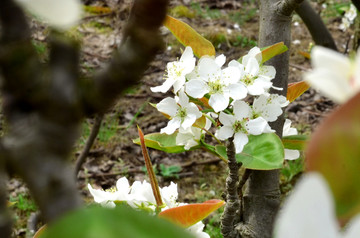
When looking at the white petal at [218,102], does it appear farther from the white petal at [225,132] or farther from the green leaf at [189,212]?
the green leaf at [189,212]

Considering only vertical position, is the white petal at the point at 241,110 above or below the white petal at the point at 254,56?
below

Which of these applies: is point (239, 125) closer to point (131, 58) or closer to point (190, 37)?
point (190, 37)

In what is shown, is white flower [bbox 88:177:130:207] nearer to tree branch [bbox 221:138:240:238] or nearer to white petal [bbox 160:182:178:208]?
white petal [bbox 160:182:178:208]

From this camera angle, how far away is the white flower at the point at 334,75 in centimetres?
24

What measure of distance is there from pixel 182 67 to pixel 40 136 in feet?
2.52

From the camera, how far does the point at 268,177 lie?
121cm

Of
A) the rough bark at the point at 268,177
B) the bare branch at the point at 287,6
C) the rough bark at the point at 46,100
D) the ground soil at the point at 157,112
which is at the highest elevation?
the rough bark at the point at 46,100

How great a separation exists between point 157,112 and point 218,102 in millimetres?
2009

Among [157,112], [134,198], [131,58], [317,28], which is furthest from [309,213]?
[157,112]

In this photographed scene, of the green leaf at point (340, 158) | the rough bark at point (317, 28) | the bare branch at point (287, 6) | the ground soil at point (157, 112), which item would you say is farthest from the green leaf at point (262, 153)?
the rough bark at point (317, 28)

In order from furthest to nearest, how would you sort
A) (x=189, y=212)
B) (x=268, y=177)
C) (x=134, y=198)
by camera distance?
(x=268, y=177), (x=134, y=198), (x=189, y=212)

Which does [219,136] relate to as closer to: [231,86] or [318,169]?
[231,86]

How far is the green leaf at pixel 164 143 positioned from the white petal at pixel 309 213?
915mm

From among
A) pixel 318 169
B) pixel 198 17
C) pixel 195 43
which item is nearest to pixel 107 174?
pixel 195 43
